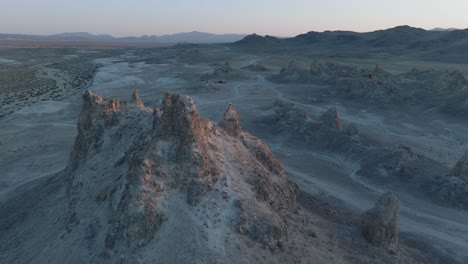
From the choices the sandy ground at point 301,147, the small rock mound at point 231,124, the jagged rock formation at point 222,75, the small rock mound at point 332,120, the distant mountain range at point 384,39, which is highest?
the distant mountain range at point 384,39

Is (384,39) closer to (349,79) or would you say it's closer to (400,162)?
(349,79)

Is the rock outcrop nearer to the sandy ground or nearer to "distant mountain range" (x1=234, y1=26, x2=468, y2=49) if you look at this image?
the sandy ground

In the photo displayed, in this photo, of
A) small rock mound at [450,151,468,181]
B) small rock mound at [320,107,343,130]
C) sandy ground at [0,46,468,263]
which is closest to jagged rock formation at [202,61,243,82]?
sandy ground at [0,46,468,263]

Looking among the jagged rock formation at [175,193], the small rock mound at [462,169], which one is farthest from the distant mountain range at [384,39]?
the jagged rock formation at [175,193]

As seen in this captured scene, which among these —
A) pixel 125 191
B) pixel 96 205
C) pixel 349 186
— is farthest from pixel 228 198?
pixel 349 186

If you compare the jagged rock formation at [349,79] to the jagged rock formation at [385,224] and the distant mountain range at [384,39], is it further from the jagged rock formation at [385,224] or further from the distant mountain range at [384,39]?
the distant mountain range at [384,39]

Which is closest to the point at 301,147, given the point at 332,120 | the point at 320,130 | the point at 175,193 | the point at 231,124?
the point at 320,130

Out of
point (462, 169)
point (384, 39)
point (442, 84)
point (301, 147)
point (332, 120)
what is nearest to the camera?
point (462, 169)
